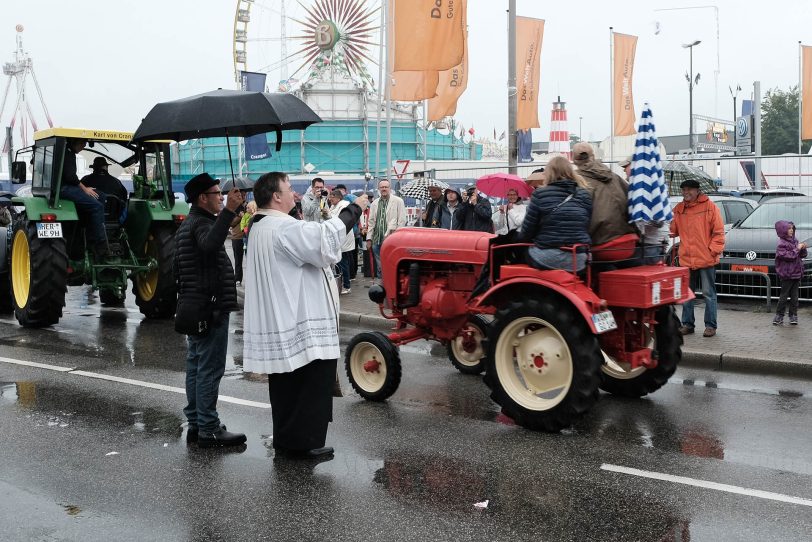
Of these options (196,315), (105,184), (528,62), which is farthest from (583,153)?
(528,62)

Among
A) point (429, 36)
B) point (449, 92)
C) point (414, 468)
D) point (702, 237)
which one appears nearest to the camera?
point (414, 468)

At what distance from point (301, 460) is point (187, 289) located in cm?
141

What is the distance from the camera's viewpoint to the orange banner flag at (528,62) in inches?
837

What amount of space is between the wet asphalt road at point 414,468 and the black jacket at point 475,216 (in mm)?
4656

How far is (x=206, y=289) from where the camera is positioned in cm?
608

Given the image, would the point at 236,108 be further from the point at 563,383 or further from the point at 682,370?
the point at 682,370

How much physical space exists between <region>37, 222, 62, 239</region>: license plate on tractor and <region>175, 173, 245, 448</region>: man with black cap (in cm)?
586

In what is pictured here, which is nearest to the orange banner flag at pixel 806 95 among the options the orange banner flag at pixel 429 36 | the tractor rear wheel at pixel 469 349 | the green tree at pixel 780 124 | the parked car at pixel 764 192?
the parked car at pixel 764 192

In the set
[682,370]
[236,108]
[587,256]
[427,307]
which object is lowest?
[682,370]

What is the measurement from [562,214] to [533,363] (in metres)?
1.15

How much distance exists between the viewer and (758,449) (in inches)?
238

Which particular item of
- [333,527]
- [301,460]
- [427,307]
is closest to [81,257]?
[427,307]

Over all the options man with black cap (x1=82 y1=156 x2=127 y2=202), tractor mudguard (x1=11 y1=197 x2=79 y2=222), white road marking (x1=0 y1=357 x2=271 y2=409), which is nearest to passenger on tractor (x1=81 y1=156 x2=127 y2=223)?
man with black cap (x1=82 y1=156 x2=127 y2=202)

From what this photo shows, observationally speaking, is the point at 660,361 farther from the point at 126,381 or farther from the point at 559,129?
the point at 559,129
